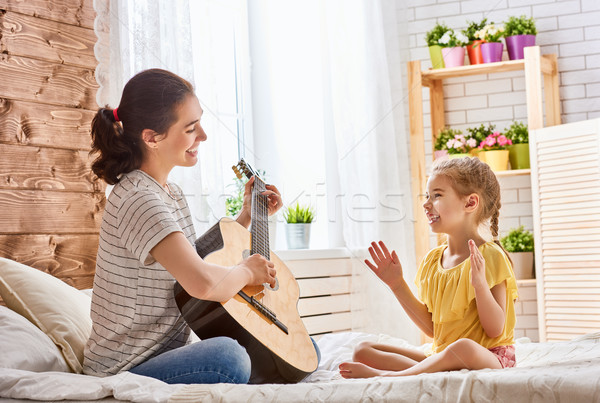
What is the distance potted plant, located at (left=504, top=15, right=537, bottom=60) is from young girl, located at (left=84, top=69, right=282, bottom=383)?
229 centimetres

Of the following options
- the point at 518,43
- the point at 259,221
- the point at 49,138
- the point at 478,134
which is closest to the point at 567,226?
the point at 478,134

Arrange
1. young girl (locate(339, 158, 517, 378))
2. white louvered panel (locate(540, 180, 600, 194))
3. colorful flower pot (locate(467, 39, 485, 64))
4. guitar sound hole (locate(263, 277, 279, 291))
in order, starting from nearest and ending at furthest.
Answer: young girl (locate(339, 158, 517, 378)), guitar sound hole (locate(263, 277, 279, 291)), white louvered panel (locate(540, 180, 600, 194)), colorful flower pot (locate(467, 39, 485, 64))

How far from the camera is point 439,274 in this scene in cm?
189

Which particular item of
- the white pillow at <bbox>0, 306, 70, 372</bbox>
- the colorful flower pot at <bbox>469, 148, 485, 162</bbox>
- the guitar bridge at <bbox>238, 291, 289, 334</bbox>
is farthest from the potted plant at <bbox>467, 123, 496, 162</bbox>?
the white pillow at <bbox>0, 306, 70, 372</bbox>

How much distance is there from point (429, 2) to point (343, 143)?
1.16 meters

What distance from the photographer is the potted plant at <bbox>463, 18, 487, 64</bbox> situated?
3.54m

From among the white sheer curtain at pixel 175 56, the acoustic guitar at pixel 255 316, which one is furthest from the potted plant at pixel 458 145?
the acoustic guitar at pixel 255 316

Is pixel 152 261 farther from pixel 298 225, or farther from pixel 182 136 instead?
pixel 298 225

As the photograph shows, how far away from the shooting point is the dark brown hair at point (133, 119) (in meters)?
1.59

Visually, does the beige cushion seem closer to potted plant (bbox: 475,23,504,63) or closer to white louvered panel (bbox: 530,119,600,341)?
white louvered panel (bbox: 530,119,600,341)

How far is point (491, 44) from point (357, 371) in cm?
239

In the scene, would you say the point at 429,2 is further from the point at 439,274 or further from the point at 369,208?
the point at 439,274

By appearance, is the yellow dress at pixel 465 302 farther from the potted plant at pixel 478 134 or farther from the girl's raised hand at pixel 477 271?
the potted plant at pixel 478 134

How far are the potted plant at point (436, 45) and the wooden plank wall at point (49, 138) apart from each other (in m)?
1.90
